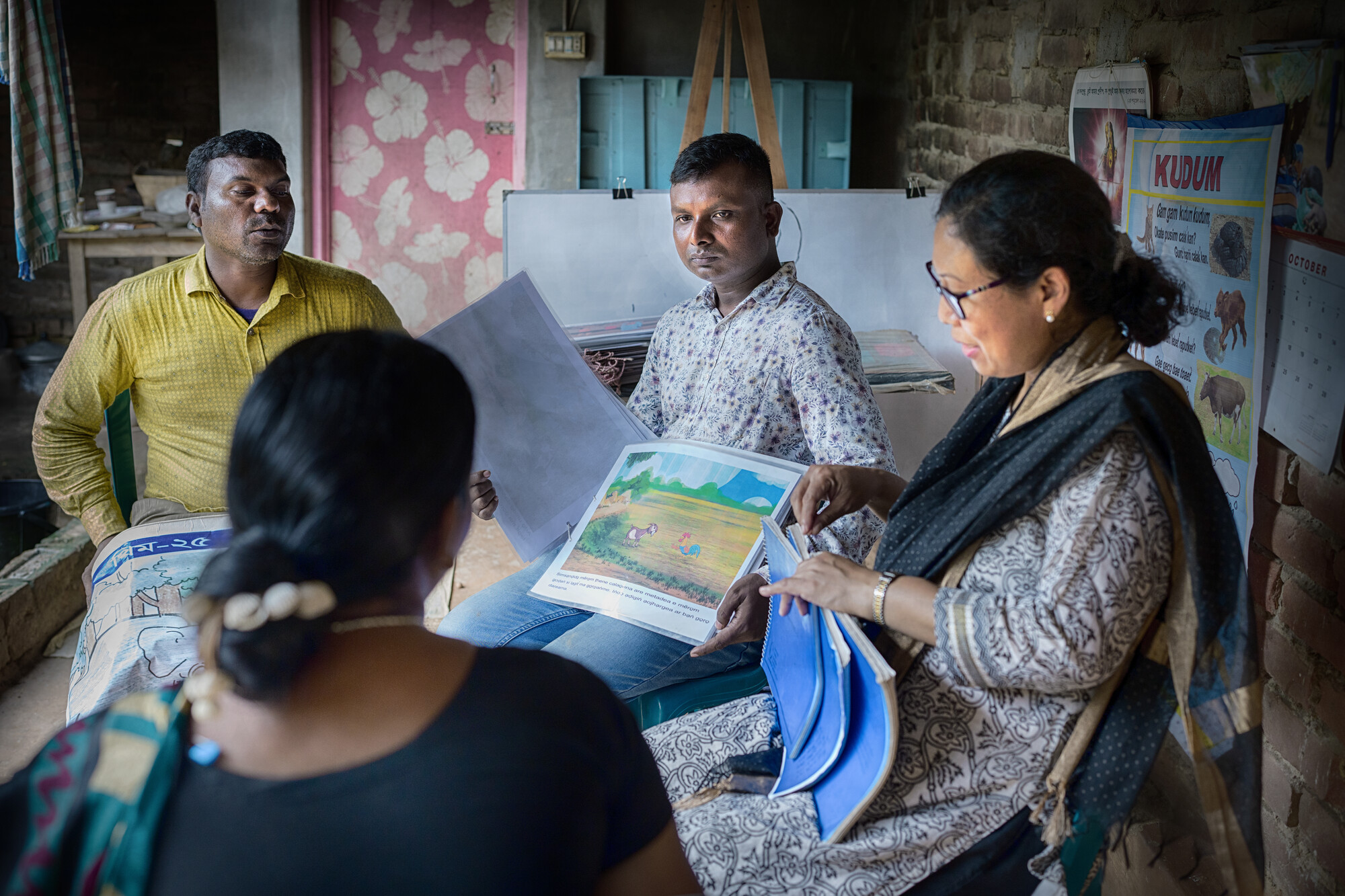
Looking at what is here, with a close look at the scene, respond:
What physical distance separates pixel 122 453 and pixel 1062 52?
2.89m

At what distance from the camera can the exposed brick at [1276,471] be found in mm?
1751

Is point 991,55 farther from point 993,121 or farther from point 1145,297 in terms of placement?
point 1145,297

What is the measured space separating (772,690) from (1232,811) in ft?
2.21

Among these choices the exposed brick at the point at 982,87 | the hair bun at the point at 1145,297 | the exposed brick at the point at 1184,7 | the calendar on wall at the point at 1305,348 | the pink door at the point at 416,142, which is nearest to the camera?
the hair bun at the point at 1145,297

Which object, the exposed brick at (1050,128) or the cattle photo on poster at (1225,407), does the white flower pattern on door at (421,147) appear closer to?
the exposed brick at (1050,128)

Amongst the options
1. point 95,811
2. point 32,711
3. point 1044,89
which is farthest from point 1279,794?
point 32,711

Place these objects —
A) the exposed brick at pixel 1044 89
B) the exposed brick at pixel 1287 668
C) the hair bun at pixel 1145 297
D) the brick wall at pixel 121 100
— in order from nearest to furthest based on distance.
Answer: the hair bun at pixel 1145 297 → the exposed brick at pixel 1287 668 → the exposed brick at pixel 1044 89 → the brick wall at pixel 121 100

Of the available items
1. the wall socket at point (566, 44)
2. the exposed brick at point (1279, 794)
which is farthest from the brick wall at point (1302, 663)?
the wall socket at point (566, 44)

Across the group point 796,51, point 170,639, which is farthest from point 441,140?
point 170,639

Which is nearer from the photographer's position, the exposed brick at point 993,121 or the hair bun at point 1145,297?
the hair bun at point 1145,297

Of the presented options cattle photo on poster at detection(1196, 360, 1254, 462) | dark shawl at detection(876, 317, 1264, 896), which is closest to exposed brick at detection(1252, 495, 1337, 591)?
cattle photo on poster at detection(1196, 360, 1254, 462)

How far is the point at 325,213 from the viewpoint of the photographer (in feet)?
21.2

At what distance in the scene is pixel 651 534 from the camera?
197cm

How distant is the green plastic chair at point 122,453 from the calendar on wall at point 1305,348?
2453mm
